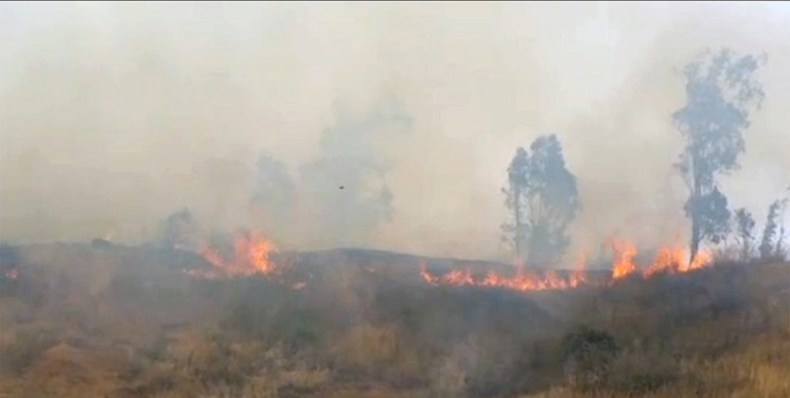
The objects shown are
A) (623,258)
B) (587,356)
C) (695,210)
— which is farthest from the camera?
(695,210)

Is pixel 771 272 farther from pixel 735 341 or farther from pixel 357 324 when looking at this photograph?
pixel 357 324

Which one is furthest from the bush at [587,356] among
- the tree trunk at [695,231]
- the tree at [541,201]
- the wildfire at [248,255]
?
the wildfire at [248,255]

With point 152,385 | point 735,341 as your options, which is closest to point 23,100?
point 152,385

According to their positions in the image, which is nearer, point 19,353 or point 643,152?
point 19,353

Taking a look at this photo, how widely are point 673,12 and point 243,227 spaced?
305 cm

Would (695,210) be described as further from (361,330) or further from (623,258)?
(361,330)

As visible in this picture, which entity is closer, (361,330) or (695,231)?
(361,330)

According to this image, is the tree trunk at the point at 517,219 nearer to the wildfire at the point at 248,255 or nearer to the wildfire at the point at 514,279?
the wildfire at the point at 514,279

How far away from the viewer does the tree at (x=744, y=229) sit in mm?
6203

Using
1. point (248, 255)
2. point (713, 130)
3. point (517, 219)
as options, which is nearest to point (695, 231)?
point (713, 130)

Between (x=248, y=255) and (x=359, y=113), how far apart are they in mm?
1126

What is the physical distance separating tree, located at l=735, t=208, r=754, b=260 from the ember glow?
0.22 m

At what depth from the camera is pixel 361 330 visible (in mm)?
6055

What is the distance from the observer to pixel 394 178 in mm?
6242
